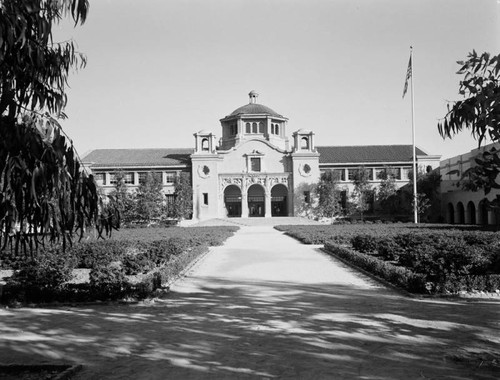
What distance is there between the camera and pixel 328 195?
6028 centimetres

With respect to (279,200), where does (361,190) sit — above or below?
above

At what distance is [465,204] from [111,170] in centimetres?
4535

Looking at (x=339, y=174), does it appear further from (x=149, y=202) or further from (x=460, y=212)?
(x=149, y=202)

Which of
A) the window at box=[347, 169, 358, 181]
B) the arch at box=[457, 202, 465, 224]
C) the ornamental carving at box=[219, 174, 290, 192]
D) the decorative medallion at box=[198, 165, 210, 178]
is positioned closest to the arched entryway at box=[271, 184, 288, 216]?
the ornamental carving at box=[219, 174, 290, 192]

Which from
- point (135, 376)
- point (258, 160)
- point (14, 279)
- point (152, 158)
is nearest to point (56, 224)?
point (135, 376)

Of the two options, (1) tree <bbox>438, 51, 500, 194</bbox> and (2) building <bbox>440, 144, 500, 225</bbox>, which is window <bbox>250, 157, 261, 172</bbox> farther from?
(1) tree <bbox>438, 51, 500, 194</bbox>

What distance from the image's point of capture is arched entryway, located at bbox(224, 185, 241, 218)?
220 ft

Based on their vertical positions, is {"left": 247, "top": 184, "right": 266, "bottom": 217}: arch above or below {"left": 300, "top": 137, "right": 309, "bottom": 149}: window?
below

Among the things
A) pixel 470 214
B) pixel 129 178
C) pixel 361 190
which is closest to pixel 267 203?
pixel 361 190

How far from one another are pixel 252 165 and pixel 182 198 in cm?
1146

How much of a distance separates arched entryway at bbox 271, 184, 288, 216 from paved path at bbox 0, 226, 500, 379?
2143 inches

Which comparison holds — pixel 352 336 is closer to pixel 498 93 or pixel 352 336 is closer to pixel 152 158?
pixel 498 93

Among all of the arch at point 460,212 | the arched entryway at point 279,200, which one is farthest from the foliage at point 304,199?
the arch at point 460,212

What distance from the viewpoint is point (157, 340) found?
765 centimetres
